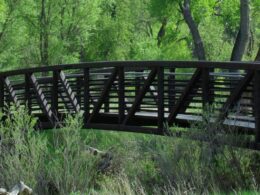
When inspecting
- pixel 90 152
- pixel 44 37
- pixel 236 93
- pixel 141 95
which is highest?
pixel 236 93

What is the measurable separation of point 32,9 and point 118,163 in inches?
796

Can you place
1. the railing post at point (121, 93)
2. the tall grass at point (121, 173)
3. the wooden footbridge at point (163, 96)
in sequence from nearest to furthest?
the tall grass at point (121, 173), the wooden footbridge at point (163, 96), the railing post at point (121, 93)

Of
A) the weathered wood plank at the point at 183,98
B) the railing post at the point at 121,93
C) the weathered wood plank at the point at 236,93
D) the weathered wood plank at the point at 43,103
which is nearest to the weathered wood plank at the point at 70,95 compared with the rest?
the weathered wood plank at the point at 43,103

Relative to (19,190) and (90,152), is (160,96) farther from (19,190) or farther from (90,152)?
(19,190)

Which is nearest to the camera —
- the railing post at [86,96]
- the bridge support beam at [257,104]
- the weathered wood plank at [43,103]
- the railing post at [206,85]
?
the bridge support beam at [257,104]

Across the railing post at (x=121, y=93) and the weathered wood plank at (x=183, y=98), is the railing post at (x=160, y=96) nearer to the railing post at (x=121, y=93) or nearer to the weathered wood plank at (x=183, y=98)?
the weathered wood plank at (x=183, y=98)

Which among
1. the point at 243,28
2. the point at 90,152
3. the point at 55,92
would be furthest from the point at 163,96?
the point at 243,28

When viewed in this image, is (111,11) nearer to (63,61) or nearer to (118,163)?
(63,61)

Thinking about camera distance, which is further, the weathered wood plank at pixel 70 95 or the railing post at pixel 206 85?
the weathered wood plank at pixel 70 95

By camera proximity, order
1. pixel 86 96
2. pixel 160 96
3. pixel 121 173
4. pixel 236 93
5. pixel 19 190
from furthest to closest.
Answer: pixel 86 96 < pixel 160 96 < pixel 121 173 < pixel 236 93 < pixel 19 190

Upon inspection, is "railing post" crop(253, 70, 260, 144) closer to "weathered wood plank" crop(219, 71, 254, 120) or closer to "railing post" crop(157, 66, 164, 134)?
"weathered wood plank" crop(219, 71, 254, 120)

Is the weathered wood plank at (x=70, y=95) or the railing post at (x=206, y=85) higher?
the railing post at (x=206, y=85)

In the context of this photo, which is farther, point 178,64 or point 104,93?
point 104,93

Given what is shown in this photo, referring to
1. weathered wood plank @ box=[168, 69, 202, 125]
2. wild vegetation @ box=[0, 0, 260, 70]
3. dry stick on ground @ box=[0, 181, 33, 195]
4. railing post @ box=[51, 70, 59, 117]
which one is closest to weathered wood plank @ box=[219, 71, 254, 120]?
weathered wood plank @ box=[168, 69, 202, 125]
